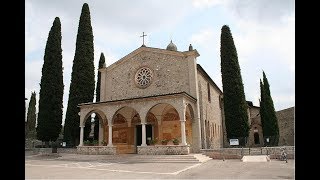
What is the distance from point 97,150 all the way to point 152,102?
6058 mm

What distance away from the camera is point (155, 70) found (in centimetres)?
2308

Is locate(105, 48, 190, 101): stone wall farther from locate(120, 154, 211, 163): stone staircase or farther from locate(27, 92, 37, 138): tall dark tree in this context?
locate(27, 92, 37, 138): tall dark tree

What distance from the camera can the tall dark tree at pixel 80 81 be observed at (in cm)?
2533

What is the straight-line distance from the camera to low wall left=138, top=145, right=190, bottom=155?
58.9ft

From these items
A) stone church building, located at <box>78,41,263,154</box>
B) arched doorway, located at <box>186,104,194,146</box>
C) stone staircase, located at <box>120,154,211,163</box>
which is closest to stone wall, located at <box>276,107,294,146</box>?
stone church building, located at <box>78,41,263,154</box>

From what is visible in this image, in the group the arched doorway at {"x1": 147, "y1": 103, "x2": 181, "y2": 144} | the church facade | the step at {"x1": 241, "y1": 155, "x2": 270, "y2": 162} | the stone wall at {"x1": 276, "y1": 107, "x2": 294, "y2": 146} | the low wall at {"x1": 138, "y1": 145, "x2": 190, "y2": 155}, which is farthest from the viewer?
the stone wall at {"x1": 276, "y1": 107, "x2": 294, "y2": 146}

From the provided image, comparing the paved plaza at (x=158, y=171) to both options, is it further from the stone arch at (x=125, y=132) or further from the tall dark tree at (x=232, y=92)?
the tall dark tree at (x=232, y=92)

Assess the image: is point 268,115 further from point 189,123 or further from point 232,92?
point 189,123

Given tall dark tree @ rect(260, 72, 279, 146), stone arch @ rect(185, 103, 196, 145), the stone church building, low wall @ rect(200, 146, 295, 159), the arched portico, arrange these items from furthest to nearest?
tall dark tree @ rect(260, 72, 279, 146), stone arch @ rect(185, 103, 196, 145), the stone church building, low wall @ rect(200, 146, 295, 159), the arched portico

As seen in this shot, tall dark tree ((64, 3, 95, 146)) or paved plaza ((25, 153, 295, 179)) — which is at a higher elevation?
tall dark tree ((64, 3, 95, 146))

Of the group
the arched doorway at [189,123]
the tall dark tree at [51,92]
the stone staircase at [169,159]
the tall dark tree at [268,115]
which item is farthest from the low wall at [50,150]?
the tall dark tree at [268,115]

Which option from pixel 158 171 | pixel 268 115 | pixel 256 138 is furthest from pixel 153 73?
pixel 256 138

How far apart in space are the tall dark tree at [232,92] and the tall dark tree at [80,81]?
13.1m

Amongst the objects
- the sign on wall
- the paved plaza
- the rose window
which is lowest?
the paved plaza
